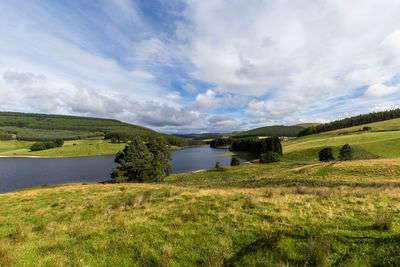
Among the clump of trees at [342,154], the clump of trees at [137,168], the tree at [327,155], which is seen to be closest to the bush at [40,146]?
the clump of trees at [137,168]

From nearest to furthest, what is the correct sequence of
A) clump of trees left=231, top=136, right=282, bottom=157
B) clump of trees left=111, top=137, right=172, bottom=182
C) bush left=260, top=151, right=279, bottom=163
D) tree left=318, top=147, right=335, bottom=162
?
1. clump of trees left=111, top=137, right=172, bottom=182
2. tree left=318, top=147, right=335, bottom=162
3. bush left=260, top=151, right=279, bottom=163
4. clump of trees left=231, top=136, right=282, bottom=157

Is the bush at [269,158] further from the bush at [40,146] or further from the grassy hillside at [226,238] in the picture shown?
the bush at [40,146]

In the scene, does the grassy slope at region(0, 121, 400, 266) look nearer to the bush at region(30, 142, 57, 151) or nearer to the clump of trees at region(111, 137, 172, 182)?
the clump of trees at region(111, 137, 172, 182)

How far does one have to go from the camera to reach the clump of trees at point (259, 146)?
84600 mm

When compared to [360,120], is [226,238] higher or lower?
lower

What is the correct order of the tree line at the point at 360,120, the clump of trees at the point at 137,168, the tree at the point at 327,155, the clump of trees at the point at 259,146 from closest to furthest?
the clump of trees at the point at 137,168, the tree at the point at 327,155, the clump of trees at the point at 259,146, the tree line at the point at 360,120

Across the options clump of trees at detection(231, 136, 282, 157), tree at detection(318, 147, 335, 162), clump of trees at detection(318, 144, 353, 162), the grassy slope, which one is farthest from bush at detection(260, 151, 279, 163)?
the grassy slope

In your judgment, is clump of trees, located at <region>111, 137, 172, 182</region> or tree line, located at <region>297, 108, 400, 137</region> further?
tree line, located at <region>297, 108, 400, 137</region>

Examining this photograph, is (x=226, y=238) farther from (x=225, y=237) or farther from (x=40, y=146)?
(x=40, y=146)

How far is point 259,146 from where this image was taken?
105188mm

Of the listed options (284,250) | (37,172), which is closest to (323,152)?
(284,250)

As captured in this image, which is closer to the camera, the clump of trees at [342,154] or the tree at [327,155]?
the clump of trees at [342,154]

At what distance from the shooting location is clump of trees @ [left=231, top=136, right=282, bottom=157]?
84600mm

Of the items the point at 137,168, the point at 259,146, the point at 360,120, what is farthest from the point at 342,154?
the point at 360,120
